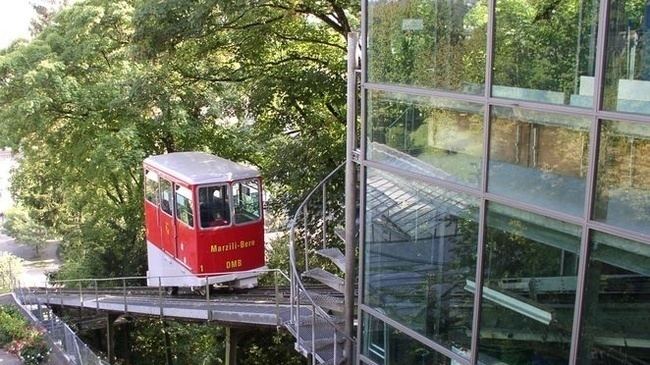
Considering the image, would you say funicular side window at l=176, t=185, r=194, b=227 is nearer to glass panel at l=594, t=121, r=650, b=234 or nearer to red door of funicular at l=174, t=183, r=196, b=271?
red door of funicular at l=174, t=183, r=196, b=271

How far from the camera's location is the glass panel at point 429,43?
5.24 m

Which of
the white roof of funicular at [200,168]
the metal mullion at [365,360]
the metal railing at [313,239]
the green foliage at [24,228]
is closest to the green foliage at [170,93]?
the metal railing at [313,239]

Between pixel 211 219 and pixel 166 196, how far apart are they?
172 cm

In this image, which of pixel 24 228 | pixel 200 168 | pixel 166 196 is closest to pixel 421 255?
pixel 200 168

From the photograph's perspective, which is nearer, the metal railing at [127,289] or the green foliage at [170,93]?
the metal railing at [127,289]

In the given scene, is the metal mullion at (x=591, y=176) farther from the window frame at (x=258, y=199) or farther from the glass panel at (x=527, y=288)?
the window frame at (x=258, y=199)

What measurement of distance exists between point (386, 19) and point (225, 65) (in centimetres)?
1106

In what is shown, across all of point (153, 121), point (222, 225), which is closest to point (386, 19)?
point (222, 225)

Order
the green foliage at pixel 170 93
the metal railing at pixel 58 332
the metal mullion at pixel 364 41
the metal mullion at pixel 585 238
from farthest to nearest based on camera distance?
the green foliage at pixel 170 93 → the metal railing at pixel 58 332 → the metal mullion at pixel 364 41 → the metal mullion at pixel 585 238

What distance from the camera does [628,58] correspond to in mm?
4133

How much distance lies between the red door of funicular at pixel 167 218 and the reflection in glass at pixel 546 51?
9.14 metres

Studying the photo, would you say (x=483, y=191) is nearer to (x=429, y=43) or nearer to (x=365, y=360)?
(x=429, y=43)

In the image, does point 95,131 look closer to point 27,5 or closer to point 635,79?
point 635,79

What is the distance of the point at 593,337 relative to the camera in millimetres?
4520
